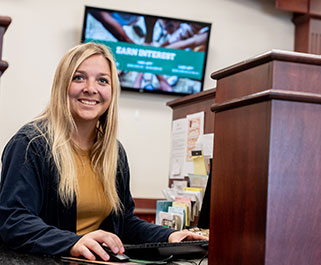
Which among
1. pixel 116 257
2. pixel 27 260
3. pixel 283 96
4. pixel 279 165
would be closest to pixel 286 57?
pixel 283 96

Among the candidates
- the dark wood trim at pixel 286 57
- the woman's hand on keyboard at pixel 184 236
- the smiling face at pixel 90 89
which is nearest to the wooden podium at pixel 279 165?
the dark wood trim at pixel 286 57

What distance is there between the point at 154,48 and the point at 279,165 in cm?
343

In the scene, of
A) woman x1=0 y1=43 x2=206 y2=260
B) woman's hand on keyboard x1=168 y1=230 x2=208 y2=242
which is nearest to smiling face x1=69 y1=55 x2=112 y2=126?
woman x1=0 y1=43 x2=206 y2=260

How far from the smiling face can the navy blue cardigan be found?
7.3 inches

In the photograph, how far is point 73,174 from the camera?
5.00ft

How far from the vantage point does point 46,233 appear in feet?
4.22

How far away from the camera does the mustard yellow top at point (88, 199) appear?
5.21ft

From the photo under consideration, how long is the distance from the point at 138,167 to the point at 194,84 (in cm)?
80

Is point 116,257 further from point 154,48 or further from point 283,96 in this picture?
point 154,48

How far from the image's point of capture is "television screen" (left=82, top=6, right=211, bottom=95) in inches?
159

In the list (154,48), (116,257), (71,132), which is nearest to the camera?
(116,257)

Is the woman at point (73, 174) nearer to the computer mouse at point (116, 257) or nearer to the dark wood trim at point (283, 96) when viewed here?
the computer mouse at point (116, 257)

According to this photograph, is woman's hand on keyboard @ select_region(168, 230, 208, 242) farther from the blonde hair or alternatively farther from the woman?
the blonde hair

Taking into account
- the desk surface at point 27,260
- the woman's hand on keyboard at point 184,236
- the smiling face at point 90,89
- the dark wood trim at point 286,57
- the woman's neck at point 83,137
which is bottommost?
the desk surface at point 27,260
